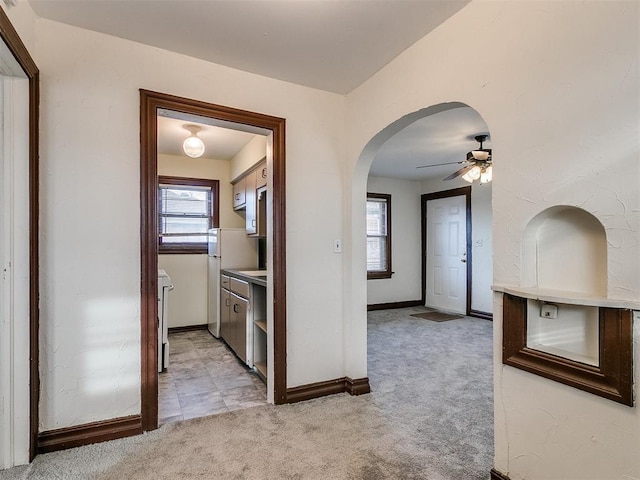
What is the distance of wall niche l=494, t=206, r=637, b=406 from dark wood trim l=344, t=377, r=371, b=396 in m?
1.36

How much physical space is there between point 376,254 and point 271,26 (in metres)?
4.83

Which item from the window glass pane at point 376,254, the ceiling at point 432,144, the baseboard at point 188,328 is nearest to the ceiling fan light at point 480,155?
the ceiling at point 432,144

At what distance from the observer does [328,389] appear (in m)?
2.67

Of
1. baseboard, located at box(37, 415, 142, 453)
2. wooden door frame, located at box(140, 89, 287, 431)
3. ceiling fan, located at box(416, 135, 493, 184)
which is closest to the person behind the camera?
baseboard, located at box(37, 415, 142, 453)

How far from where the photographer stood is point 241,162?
439 cm

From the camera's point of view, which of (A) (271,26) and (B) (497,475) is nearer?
(B) (497,475)

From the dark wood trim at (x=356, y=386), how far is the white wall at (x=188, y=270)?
2737 mm

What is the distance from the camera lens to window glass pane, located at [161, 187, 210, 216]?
4703 mm

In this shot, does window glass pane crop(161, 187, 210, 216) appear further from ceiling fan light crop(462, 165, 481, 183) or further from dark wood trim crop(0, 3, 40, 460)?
ceiling fan light crop(462, 165, 481, 183)

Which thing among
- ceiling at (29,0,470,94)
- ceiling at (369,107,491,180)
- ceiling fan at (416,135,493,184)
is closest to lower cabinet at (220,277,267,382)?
ceiling at (29,0,470,94)

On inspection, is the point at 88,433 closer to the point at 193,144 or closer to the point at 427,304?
the point at 193,144

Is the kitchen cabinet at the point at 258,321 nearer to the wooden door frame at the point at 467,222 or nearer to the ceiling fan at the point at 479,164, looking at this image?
the ceiling fan at the point at 479,164

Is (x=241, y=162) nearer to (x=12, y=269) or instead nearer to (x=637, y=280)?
(x=12, y=269)

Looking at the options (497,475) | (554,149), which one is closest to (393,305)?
(497,475)
